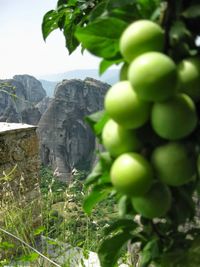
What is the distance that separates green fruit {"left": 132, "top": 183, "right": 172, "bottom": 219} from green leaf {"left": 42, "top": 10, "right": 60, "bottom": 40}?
1057mm

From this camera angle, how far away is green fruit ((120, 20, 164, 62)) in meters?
0.63

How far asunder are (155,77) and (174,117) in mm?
59

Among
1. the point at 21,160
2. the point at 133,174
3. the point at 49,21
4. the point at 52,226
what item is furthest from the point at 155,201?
the point at 21,160

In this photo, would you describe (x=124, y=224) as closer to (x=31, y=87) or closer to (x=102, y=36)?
(x=102, y=36)

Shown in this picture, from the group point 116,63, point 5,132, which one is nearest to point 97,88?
point 5,132

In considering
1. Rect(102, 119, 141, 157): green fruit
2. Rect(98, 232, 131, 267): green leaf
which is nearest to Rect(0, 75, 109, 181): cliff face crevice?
Rect(98, 232, 131, 267): green leaf

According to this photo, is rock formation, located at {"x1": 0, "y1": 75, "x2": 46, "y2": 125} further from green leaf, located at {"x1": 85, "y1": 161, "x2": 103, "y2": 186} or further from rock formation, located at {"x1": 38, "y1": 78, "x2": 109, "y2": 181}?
green leaf, located at {"x1": 85, "y1": 161, "x2": 103, "y2": 186}

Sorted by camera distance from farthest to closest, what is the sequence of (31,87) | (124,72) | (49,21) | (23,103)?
(31,87), (23,103), (49,21), (124,72)

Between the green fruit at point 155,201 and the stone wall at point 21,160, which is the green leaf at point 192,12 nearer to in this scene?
the green fruit at point 155,201

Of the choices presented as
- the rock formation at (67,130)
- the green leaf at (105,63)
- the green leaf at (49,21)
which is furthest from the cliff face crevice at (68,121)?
the green leaf at (105,63)

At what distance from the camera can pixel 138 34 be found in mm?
630

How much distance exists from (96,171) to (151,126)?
0.54ft

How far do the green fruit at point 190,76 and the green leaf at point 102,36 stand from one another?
147 mm

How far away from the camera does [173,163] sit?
0.62 m
